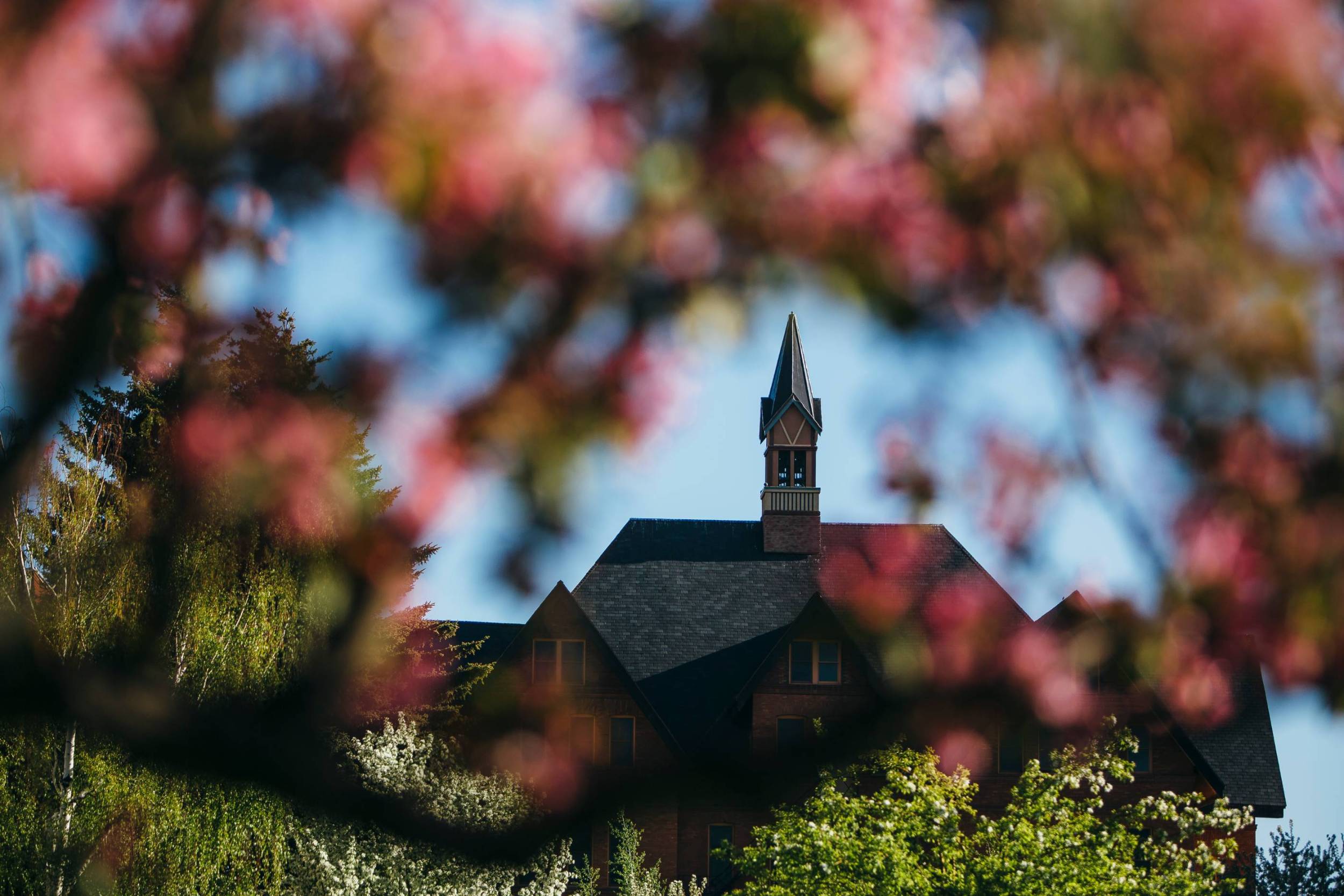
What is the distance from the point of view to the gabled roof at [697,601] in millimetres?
25438

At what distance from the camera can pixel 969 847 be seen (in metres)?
18.6

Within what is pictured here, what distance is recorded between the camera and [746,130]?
1898mm

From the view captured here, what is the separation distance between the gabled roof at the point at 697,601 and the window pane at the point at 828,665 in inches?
40.8

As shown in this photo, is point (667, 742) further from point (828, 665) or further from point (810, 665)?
point (828, 665)

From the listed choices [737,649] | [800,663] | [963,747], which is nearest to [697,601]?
[737,649]

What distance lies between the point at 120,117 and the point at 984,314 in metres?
1.33

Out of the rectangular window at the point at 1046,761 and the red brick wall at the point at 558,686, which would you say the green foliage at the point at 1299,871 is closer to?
the rectangular window at the point at 1046,761

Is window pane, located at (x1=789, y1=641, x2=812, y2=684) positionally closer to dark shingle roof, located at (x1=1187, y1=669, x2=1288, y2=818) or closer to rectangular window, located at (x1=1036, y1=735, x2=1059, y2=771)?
rectangular window, located at (x1=1036, y1=735, x2=1059, y2=771)

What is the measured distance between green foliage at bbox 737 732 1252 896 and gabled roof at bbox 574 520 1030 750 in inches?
198

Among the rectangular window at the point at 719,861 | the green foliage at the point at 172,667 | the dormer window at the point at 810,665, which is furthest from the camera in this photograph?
the rectangular window at the point at 719,861

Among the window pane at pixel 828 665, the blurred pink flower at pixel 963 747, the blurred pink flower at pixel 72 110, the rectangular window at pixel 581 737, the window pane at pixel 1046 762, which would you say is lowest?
the blurred pink flower at pixel 963 747

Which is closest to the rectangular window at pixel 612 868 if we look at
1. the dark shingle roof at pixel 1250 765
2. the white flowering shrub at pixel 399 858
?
the white flowering shrub at pixel 399 858

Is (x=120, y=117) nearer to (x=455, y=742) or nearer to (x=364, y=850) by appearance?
(x=455, y=742)

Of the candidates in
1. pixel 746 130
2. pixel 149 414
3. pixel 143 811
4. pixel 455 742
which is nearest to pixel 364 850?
pixel 143 811
